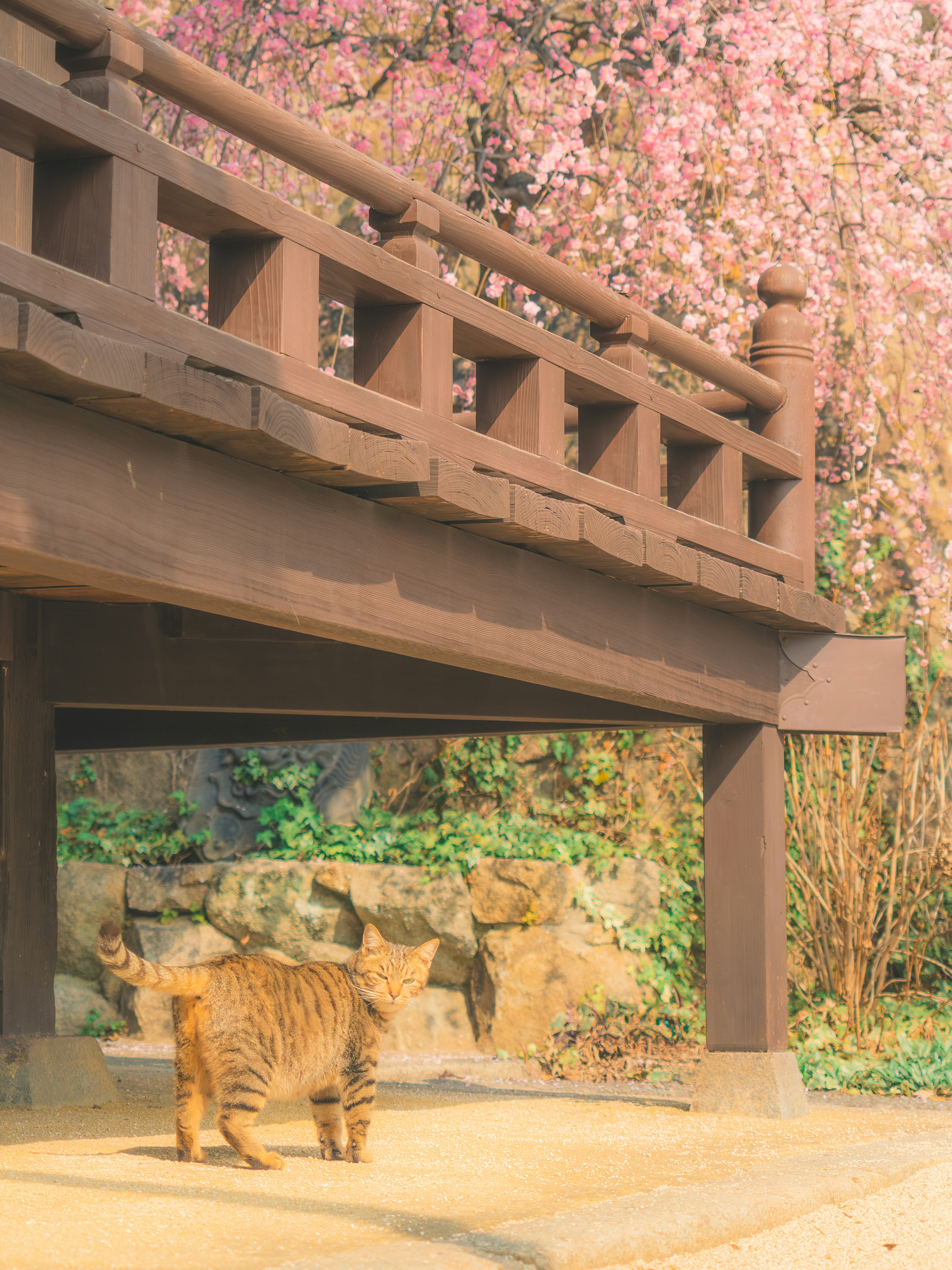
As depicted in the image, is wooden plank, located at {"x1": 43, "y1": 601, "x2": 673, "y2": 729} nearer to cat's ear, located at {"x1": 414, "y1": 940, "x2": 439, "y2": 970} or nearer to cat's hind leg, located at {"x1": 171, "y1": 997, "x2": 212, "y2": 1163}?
cat's ear, located at {"x1": 414, "y1": 940, "x2": 439, "y2": 970}

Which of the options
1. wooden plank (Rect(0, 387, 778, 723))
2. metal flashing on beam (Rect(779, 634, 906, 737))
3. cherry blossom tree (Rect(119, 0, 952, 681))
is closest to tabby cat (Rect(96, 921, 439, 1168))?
wooden plank (Rect(0, 387, 778, 723))

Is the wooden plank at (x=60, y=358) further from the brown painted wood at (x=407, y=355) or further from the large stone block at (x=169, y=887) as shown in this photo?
the large stone block at (x=169, y=887)

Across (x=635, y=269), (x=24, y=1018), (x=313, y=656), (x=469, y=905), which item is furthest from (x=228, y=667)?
(x=635, y=269)

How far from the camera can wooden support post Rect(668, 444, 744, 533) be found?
17.3ft

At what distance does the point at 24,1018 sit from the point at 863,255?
6573mm

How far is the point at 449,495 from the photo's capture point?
3430mm

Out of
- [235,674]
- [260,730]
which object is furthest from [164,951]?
[235,674]

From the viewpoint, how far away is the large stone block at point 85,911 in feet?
30.3

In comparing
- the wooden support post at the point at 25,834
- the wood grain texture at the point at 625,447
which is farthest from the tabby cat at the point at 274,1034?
the wood grain texture at the point at 625,447

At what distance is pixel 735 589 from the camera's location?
192 inches

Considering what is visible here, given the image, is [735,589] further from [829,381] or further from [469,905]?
[829,381]

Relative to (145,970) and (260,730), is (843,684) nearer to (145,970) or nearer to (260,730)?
(260,730)

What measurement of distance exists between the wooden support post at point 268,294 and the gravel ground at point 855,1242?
221cm

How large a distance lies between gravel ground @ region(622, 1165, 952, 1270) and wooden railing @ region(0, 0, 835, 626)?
1.93 meters
